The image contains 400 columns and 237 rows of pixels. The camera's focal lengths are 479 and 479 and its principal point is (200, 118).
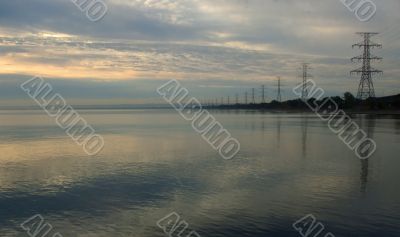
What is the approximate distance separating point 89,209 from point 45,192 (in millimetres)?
3299

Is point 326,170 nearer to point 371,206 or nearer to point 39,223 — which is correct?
point 371,206

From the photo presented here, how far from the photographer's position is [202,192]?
16625mm

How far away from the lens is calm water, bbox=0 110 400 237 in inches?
491

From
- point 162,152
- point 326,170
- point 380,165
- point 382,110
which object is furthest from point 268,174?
point 382,110

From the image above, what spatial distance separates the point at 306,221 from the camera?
12.8m

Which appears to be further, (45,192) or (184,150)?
(184,150)

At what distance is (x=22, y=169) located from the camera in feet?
72.9

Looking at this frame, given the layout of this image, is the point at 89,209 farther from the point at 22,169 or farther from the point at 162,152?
the point at 162,152

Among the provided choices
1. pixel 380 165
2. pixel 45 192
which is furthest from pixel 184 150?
pixel 45 192

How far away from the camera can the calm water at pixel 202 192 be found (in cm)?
1248

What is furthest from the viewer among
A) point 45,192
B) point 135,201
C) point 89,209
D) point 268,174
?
point 268,174

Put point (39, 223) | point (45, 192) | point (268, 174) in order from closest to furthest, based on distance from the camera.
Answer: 1. point (39, 223)
2. point (45, 192)
3. point (268, 174)

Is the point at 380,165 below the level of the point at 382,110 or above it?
below

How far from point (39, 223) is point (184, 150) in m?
18.5
